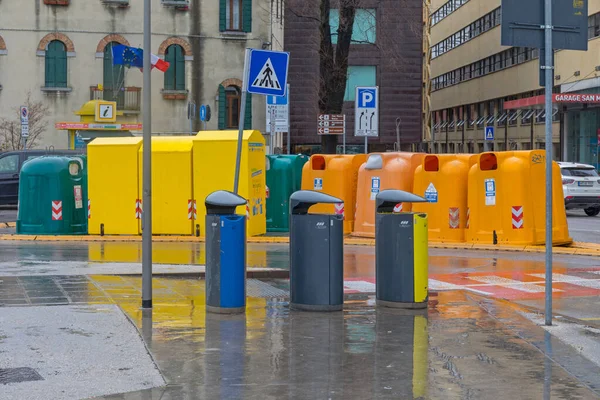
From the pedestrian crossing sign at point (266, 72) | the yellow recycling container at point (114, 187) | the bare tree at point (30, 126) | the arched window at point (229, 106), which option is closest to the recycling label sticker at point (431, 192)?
the yellow recycling container at point (114, 187)

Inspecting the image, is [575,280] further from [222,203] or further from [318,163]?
[318,163]

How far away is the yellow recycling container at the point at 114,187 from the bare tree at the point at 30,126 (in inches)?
962

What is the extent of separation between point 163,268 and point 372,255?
472 centimetres

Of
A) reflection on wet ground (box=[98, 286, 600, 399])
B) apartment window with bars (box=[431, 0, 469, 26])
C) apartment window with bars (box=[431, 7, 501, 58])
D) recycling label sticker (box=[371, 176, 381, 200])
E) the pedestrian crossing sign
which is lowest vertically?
reflection on wet ground (box=[98, 286, 600, 399])

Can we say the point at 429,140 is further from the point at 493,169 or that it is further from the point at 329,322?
the point at 329,322

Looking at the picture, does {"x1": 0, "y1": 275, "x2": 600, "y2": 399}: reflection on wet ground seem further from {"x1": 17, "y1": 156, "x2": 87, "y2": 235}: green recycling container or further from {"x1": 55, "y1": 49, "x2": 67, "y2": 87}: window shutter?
{"x1": 55, "y1": 49, "x2": 67, "y2": 87}: window shutter

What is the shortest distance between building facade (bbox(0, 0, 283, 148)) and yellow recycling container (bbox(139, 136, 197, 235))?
25.6 m

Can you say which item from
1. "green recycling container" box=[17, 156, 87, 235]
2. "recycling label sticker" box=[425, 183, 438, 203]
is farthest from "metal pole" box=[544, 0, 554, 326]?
"green recycling container" box=[17, 156, 87, 235]

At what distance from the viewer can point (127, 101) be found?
46625 millimetres

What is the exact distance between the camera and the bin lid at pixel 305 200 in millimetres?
10609

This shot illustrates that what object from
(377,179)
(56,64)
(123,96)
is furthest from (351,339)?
(56,64)

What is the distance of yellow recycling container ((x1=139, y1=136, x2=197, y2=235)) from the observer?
21078mm

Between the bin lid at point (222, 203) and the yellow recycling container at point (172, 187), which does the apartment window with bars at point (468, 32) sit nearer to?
the yellow recycling container at point (172, 187)

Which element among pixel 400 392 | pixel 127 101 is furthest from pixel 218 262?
pixel 127 101
